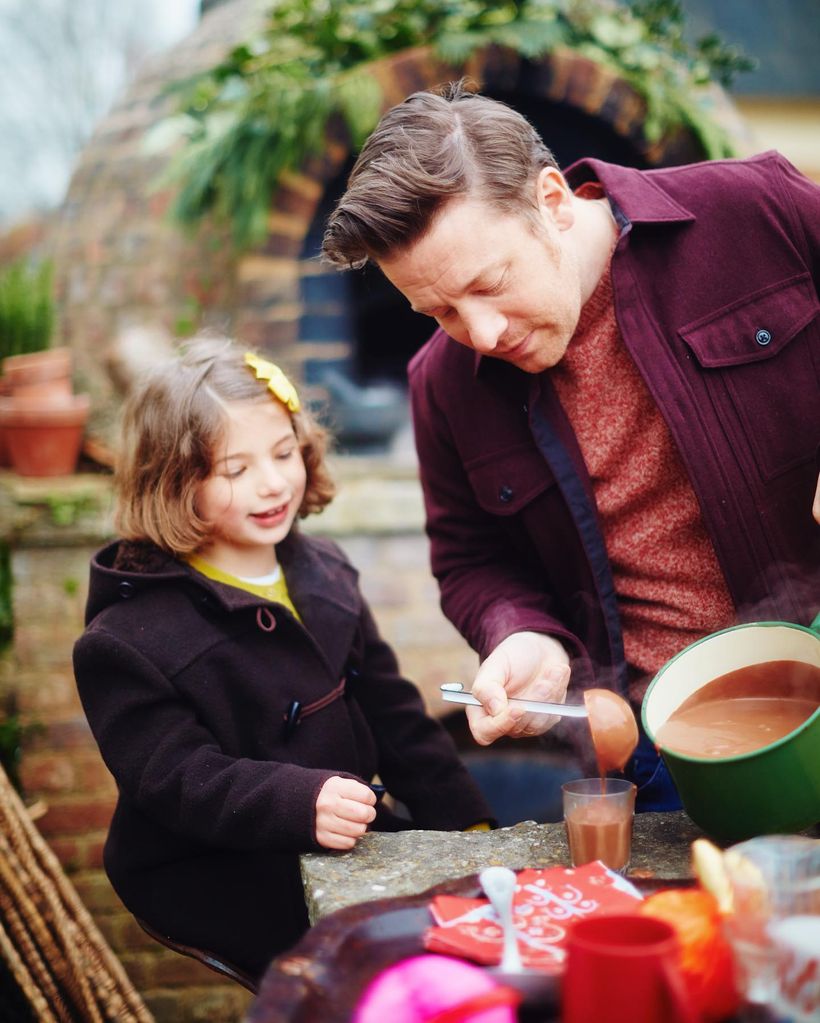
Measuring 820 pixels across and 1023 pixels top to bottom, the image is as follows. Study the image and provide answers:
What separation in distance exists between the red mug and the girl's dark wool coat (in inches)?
30.8

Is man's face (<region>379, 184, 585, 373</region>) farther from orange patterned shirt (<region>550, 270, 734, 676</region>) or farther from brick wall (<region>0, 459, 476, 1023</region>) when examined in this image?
brick wall (<region>0, 459, 476, 1023</region>)

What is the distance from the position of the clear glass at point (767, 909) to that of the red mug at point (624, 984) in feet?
0.30

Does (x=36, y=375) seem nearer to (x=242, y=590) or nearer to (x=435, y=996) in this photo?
(x=242, y=590)

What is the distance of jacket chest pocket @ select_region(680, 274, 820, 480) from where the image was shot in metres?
1.75

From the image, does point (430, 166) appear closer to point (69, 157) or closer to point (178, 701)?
point (178, 701)

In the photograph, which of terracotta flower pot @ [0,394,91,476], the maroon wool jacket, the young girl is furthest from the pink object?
terracotta flower pot @ [0,394,91,476]

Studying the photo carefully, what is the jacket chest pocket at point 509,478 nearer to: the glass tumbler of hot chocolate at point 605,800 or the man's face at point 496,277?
the man's face at point 496,277

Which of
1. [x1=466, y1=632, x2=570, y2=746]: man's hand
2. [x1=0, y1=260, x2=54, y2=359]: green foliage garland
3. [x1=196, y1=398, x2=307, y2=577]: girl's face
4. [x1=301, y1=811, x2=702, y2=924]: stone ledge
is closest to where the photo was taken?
[x1=301, y1=811, x2=702, y2=924]: stone ledge

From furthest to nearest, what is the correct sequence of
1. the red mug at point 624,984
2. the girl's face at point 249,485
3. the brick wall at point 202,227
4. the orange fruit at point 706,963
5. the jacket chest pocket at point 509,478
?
1. the brick wall at point 202,227
2. the girl's face at point 249,485
3. the jacket chest pocket at point 509,478
4. the orange fruit at point 706,963
5. the red mug at point 624,984

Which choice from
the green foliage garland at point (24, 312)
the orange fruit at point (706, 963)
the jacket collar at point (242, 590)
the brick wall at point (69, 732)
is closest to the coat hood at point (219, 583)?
the jacket collar at point (242, 590)

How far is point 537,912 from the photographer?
1209mm

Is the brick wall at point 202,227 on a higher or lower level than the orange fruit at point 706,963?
higher

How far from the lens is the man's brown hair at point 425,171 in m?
1.61

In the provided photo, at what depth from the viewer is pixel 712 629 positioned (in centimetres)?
182
